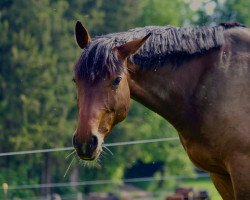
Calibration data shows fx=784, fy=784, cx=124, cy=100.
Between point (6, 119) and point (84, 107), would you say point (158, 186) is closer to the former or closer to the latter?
point (6, 119)

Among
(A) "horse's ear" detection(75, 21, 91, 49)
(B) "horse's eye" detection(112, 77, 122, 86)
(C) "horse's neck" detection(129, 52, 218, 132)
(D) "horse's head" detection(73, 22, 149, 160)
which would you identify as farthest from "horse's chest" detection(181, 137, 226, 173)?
(A) "horse's ear" detection(75, 21, 91, 49)

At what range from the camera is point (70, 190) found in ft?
117

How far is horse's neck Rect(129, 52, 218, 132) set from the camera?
580 centimetres

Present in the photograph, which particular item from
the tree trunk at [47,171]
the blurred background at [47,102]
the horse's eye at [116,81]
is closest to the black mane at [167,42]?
the horse's eye at [116,81]

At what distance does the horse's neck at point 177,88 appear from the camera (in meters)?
5.80

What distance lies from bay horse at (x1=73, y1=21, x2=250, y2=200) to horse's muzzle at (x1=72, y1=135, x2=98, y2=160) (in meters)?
0.14

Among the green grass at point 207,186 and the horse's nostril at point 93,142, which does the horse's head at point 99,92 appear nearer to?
the horse's nostril at point 93,142

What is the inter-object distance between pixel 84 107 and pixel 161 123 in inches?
1372

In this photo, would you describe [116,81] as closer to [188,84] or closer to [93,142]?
[93,142]

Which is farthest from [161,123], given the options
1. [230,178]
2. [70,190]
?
[230,178]

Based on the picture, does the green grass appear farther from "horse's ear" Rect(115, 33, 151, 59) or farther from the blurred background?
"horse's ear" Rect(115, 33, 151, 59)

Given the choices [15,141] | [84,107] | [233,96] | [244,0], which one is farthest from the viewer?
[244,0]

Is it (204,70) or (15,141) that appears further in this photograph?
(15,141)

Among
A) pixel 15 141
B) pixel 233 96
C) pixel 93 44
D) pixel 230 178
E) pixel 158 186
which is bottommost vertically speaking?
pixel 158 186
